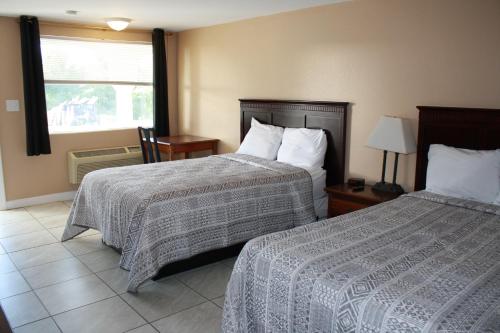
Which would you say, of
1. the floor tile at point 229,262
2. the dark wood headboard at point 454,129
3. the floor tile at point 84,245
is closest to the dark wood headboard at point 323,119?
the dark wood headboard at point 454,129

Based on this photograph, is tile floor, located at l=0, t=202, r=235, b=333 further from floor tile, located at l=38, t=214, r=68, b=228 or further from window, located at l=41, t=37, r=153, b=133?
window, located at l=41, t=37, r=153, b=133

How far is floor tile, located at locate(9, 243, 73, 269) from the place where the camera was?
3.48 metres

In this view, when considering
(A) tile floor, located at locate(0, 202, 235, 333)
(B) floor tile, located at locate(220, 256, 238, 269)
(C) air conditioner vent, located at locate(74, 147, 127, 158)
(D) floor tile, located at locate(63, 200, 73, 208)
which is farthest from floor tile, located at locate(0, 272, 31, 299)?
(C) air conditioner vent, located at locate(74, 147, 127, 158)

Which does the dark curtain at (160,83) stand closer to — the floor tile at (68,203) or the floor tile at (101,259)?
the floor tile at (68,203)

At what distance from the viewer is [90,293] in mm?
2986

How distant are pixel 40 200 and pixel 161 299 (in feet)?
10.1

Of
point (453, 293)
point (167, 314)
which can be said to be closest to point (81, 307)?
point (167, 314)

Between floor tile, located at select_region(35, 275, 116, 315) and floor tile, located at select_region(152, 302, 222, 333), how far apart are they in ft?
1.86

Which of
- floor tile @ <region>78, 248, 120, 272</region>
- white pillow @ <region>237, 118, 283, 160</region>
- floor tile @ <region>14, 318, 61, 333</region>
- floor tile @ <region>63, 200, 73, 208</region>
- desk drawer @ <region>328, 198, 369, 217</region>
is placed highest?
white pillow @ <region>237, 118, 283, 160</region>

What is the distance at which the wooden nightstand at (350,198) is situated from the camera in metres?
3.41

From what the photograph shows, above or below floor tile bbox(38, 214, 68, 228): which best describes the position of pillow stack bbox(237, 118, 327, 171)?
above

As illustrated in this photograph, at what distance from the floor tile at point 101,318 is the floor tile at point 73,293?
0.27 feet

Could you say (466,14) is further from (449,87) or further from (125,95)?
(125,95)

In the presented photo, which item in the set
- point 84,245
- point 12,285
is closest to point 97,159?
point 84,245
